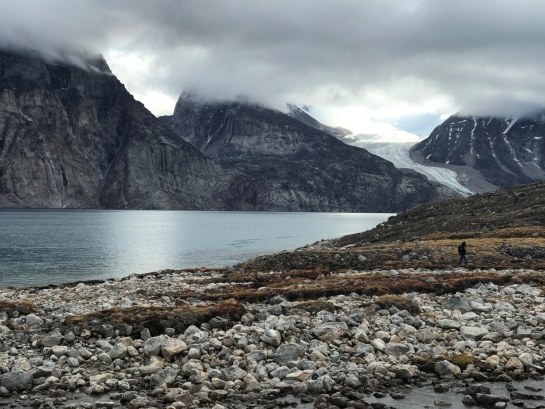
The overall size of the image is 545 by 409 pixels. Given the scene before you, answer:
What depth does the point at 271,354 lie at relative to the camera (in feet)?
51.4

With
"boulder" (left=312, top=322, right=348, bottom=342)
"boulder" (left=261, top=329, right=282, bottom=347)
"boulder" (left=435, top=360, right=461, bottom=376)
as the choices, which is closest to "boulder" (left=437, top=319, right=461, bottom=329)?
"boulder" (left=312, top=322, right=348, bottom=342)

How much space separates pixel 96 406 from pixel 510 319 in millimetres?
15399

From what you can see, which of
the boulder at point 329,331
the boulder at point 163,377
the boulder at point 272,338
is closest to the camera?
the boulder at point 163,377

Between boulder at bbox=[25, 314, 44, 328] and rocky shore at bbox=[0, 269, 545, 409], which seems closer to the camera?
rocky shore at bbox=[0, 269, 545, 409]

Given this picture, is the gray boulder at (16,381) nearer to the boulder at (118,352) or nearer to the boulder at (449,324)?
the boulder at (118,352)

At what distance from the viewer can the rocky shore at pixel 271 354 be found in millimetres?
13141

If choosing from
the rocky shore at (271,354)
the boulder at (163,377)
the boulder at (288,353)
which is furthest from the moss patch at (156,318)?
the boulder at (288,353)

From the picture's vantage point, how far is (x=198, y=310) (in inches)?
785

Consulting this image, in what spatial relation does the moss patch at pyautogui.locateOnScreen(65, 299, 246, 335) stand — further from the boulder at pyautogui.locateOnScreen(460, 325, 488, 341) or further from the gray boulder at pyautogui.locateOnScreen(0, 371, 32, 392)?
the boulder at pyautogui.locateOnScreen(460, 325, 488, 341)

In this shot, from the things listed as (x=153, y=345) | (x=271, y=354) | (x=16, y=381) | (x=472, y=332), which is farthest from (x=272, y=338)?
(x=16, y=381)

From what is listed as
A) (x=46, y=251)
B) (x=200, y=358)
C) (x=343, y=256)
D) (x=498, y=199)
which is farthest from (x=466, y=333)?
(x=46, y=251)

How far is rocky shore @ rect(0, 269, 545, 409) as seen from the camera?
1314 centimetres

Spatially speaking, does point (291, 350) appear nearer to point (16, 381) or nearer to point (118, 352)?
point (118, 352)

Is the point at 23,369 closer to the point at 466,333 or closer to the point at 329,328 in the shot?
the point at 329,328
